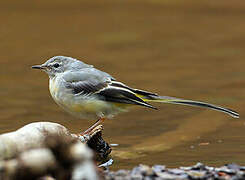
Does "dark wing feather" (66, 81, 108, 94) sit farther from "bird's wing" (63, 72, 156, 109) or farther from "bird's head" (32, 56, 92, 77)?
"bird's head" (32, 56, 92, 77)

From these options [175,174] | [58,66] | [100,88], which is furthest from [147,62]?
[175,174]

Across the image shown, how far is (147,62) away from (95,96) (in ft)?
17.6

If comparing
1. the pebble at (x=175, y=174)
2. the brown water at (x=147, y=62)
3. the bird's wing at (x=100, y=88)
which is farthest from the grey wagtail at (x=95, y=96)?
the pebble at (x=175, y=174)

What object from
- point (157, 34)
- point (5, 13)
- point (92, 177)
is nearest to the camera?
point (92, 177)

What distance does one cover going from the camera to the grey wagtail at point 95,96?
7938 millimetres

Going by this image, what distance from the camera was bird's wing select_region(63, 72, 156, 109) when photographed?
7.96 m

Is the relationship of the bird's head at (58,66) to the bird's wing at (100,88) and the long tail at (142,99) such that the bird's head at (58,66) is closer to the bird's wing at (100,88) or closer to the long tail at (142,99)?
the bird's wing at (100,88)

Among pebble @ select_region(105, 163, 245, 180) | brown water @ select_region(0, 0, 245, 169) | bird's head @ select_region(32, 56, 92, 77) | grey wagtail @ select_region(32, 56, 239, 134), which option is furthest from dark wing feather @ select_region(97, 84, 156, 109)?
pebble @ select_region(105, 163, 245, 180)

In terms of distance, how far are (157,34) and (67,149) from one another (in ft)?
35.0

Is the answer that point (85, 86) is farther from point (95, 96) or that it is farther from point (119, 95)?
point (119, 95)

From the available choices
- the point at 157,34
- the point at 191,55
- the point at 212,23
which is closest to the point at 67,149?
the point at 191,55

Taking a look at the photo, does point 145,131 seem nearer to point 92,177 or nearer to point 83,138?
point 83,138

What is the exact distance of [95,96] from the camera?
804 cm

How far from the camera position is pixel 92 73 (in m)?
8.20
